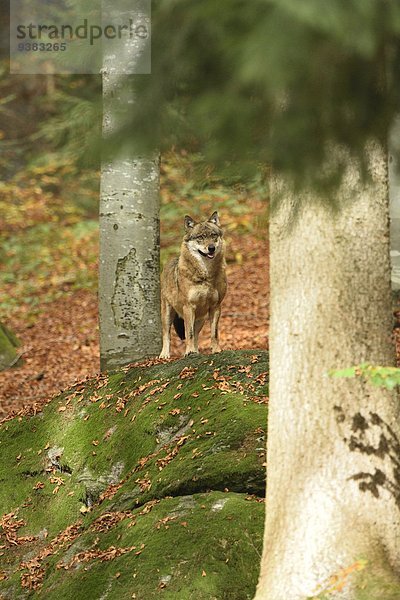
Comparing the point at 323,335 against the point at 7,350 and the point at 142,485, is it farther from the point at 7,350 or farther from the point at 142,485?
the point at 7,350

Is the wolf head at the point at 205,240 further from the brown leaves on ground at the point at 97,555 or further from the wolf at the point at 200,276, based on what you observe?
the brown leaves on ground at the point at 97,555

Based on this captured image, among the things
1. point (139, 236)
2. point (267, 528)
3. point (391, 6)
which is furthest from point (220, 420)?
point (391, 6)

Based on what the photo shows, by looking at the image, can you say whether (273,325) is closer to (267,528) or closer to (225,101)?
(267,528)

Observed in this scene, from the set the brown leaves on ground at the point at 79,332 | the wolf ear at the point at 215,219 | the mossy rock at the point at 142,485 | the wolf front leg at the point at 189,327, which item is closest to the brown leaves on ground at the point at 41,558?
the mossy rock at the point at 142,485

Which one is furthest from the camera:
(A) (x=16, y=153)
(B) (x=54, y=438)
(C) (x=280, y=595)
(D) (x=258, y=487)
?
(A) (x=16, y=153)

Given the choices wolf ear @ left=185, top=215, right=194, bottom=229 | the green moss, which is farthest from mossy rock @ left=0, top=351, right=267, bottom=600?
wolf ear @ left=185, top=215, right=194, bottom=229

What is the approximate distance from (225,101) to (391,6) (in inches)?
29.6

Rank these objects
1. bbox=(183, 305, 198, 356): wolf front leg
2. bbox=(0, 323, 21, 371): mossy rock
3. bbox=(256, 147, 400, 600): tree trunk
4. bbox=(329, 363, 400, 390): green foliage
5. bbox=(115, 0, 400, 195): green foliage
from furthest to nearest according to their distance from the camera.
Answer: bbox=(0, 323, 21, 371): mossy rock
bbox=(183, 305, 198, 356): wolf front leg
bbox=(256, 147, 400, 600): tree trunk
bbox=(329, 363, 400, 390): green foliage
bbox=(115, 0, 400, 195): green foliage

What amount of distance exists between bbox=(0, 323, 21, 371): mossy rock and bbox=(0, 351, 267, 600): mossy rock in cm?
486

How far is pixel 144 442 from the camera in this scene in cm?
698

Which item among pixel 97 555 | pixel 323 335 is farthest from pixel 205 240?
pixel 323 335

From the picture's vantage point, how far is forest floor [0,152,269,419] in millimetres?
12914

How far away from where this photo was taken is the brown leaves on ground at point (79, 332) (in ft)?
39.5

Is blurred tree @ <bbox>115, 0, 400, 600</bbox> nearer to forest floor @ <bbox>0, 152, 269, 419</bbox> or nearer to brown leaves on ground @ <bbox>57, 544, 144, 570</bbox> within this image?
brown leaves on ground @ <bbox>57, 544, 144, 570</bbox>
